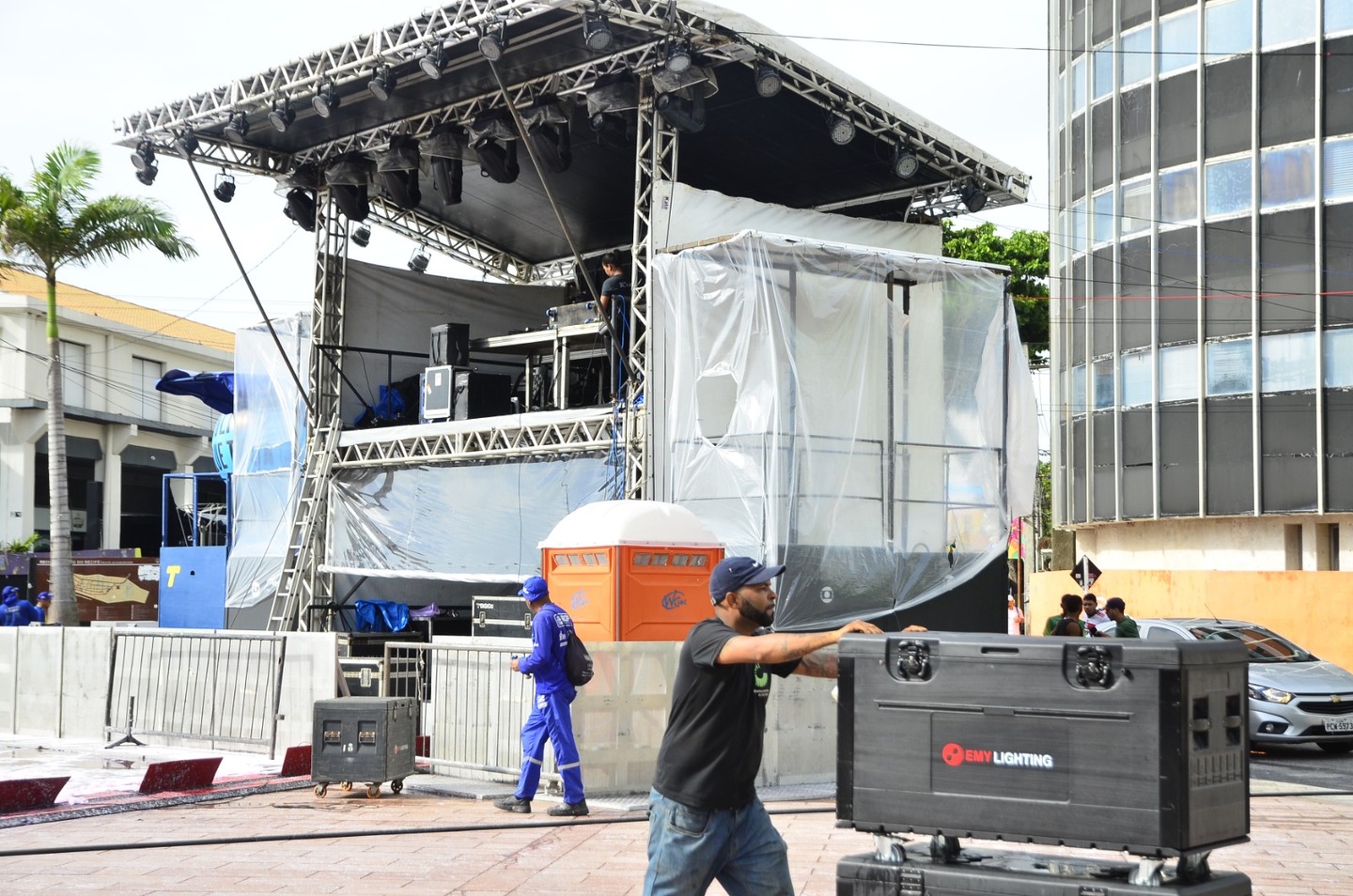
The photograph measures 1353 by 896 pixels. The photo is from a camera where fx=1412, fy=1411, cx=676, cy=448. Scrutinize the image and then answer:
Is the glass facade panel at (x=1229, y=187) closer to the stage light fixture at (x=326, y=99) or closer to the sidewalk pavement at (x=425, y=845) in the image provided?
the stage light fixture at (x=326, y=99)

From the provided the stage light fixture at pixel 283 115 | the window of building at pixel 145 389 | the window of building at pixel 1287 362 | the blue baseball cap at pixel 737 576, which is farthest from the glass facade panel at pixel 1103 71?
the window of building at pixel 145 389

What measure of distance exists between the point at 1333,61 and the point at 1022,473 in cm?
1400

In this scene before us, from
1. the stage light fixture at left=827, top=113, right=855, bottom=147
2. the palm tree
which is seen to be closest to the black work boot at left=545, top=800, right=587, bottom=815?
the stage light fixture at left=827, top=113, right=855, bottom=147

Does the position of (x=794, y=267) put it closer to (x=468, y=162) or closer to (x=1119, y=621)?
(x=1119, y=621)

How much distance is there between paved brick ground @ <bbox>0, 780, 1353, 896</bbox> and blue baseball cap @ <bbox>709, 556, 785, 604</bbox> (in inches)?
126

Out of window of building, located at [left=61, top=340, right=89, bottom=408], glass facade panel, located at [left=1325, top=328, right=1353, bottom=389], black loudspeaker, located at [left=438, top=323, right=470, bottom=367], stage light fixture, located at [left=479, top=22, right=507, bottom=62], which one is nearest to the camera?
stage light fixture, located at [left=479, top=22, right=507, bottom=62]

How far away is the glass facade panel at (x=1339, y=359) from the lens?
2605 cm

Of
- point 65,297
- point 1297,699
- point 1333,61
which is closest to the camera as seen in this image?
point 1297,699

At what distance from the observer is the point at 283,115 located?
65.9ft

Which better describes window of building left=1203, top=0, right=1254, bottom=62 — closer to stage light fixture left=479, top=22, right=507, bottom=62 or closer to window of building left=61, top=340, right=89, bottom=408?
stage light fixture left=479, top=22, right=507, bottom=62

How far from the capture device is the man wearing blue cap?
10469 mm

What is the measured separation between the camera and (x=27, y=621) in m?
21.2

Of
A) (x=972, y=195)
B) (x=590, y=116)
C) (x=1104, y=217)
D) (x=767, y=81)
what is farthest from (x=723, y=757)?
(x=1104, y=217)

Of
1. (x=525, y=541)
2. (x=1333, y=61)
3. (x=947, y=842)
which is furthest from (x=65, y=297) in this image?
(x=947, y=842)
